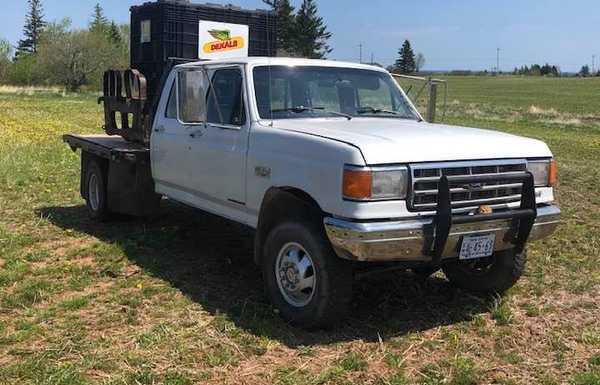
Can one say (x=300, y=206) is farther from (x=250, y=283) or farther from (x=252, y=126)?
(x=250, y=283)

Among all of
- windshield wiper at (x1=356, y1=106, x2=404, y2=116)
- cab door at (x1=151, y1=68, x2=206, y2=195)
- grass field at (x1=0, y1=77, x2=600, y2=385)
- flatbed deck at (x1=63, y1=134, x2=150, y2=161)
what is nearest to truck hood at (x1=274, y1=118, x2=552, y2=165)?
windshield wiper at (x1=356, y1=106, x2=404, y2=116)

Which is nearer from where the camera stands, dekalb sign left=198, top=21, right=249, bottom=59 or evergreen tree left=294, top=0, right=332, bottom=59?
dekalb sign left=198, top=21, right=249, bottom=59

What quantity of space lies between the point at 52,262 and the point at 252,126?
2477mm

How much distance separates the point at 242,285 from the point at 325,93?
1.78m

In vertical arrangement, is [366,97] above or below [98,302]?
above

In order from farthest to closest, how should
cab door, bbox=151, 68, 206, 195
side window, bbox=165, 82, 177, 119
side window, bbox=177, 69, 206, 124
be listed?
side window, bbox=165, 82, 177, 119 → cab door, bbox=151, 68, 206, 195 → side window, bbox=177, 69, 206, 124

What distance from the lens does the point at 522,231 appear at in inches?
190

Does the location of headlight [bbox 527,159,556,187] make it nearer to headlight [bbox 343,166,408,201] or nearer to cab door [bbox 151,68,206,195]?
headlight [bbox 343,166,408,201]

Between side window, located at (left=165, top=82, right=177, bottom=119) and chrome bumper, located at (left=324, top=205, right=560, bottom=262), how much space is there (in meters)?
2.77

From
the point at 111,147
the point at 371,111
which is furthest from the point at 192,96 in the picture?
the point at 111,147

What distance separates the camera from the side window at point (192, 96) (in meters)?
5.94

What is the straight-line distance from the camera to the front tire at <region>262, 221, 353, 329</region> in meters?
4.62

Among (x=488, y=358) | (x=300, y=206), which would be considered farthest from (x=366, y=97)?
(x=488, y=358)

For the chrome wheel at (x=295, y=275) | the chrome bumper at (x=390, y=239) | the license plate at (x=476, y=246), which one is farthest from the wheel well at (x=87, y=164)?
the license plate at (x=476, y=246)
